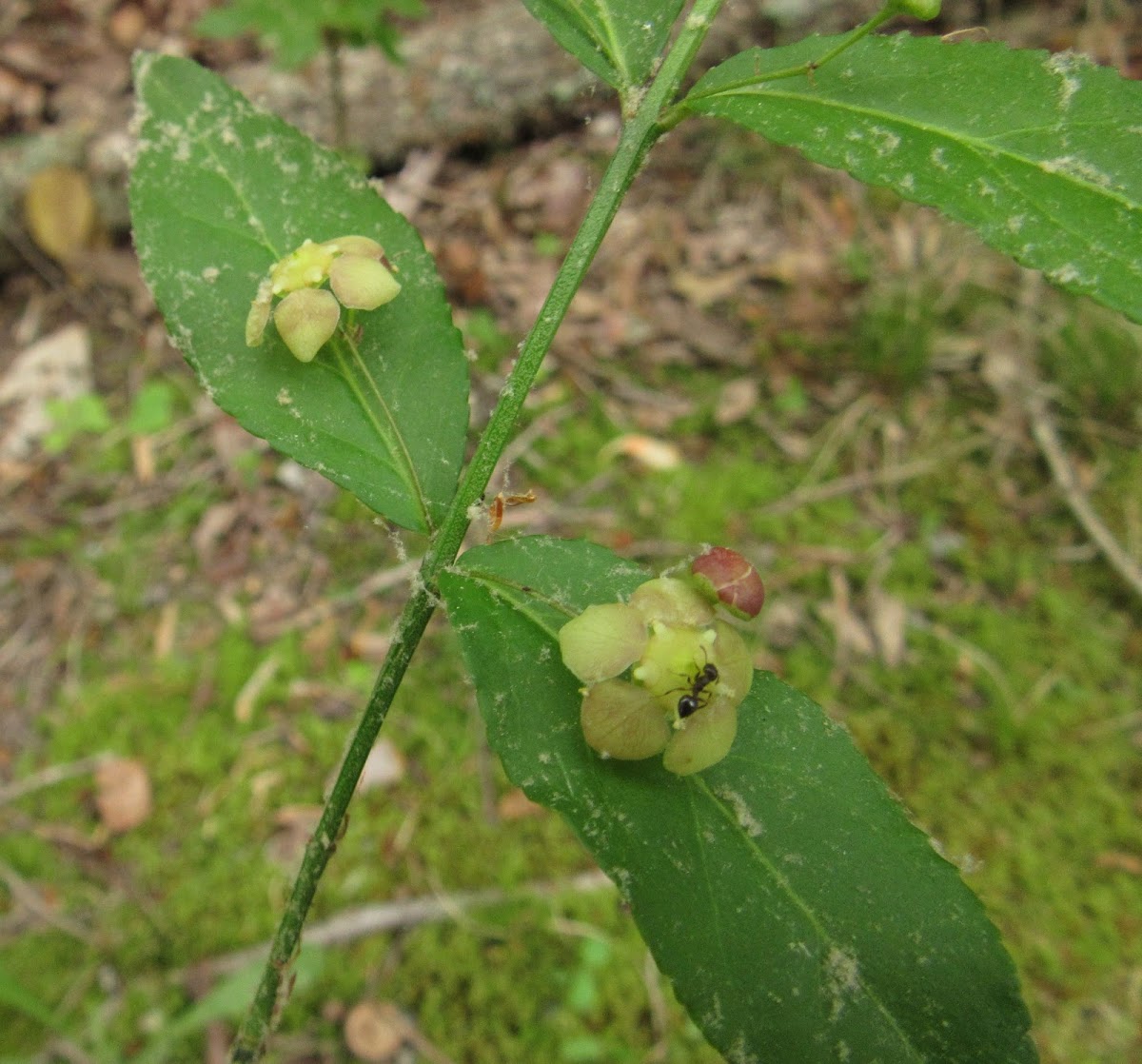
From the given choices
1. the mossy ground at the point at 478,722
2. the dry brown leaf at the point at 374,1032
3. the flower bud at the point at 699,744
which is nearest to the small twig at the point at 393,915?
the mossy ground at the point at 478,722

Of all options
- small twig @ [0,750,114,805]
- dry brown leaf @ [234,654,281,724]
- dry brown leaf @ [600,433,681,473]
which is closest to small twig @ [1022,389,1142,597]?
dry brown leaf @ [600,433,681,473]

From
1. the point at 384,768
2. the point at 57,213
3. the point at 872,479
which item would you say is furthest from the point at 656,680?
the point at 57,213

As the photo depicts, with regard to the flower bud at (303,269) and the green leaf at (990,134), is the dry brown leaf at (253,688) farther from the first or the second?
the green leaf at (990,134)

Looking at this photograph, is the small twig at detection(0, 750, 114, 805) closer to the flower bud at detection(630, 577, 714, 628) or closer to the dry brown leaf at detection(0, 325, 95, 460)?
the dry brown leaf at detection(0, 325, 95, 460)

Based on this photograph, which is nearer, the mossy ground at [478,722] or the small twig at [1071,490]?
the mossy ground at [478,722]

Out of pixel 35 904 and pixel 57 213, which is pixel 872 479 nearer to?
pixel 35 904

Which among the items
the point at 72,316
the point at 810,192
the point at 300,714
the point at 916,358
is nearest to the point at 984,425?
the point at 916,358
